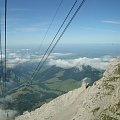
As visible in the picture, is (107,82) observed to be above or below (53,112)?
above

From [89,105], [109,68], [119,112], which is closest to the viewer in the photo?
[119,112]

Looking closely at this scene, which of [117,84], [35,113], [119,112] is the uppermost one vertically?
[117,84]

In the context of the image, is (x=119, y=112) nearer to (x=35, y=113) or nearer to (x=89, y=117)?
(x=89, y=117)

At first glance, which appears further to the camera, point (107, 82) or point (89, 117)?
point (107, 82)

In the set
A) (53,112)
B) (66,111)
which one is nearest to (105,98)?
(66,111)

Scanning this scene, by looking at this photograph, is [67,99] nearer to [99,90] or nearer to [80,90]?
[80,90]

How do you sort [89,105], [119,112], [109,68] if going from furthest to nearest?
[109,68] → [89,105] → [119,112]
